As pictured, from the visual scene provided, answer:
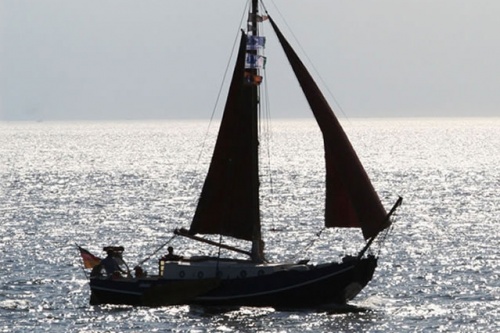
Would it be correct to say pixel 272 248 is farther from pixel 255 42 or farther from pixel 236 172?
pixel 255 42

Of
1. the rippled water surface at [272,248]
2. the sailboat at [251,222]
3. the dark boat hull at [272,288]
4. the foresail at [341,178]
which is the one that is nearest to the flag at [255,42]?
the sailboat at [251,222]

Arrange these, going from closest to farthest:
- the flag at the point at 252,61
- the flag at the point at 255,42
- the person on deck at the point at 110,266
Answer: the flag at the point at 255,42, the flag at the point at 252,61, the person on deck at the point at 110,266

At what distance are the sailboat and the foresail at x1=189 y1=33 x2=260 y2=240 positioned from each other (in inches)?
1.7

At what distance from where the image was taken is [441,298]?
190 feet

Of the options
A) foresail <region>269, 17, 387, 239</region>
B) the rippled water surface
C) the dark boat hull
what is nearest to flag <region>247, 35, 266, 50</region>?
foresail <region>269, 17, 387, 239</region>

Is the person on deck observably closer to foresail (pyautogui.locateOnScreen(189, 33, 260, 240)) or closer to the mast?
foresail (pyautogui.locateOnScreen(189, 33, 260, 240))

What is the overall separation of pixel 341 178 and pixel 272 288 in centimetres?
544

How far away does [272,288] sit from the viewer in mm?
53188

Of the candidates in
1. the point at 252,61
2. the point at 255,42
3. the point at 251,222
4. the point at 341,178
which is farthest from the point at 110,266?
the point at 255,42

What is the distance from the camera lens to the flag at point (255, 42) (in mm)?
54094

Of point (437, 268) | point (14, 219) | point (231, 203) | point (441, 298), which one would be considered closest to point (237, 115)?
point (231, 203)

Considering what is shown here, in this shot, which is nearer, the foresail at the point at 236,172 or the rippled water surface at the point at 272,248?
the rippled water surface at the point at 272,248

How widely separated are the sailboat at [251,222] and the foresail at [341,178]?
4 cm

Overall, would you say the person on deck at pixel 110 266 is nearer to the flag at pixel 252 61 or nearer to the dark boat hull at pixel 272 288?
the dark boat hull at pixel 272 288
